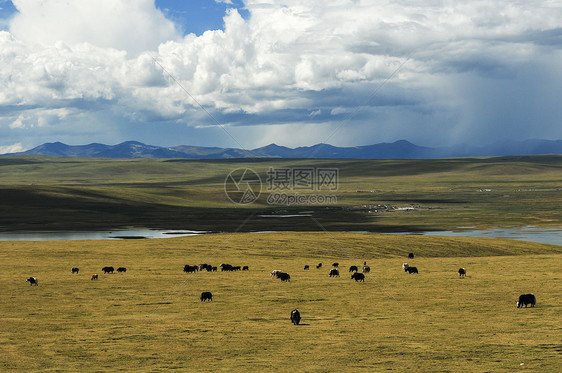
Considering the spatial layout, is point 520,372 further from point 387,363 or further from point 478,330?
point 478,330

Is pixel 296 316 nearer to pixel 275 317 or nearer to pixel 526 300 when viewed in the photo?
pixel 275 317

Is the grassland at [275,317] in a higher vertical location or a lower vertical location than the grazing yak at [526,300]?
lower

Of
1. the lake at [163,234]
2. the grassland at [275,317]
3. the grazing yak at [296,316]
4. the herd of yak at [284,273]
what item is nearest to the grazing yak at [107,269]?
the herd of yak at [284,273]

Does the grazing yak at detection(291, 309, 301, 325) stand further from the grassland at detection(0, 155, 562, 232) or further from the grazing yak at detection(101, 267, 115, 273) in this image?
the grassland at detection(0, 155, 562, 232)

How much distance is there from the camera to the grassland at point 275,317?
2216 cm

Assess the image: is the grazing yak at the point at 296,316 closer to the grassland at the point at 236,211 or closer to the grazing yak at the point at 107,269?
the grazing yak at the point at 107,269

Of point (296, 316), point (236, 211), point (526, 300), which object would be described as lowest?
point (296, 316)

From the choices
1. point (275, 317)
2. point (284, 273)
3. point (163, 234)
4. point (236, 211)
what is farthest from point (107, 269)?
point (236, 211)

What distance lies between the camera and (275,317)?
102ft

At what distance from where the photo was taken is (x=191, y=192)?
185 m

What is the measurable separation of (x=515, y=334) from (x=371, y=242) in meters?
47.1

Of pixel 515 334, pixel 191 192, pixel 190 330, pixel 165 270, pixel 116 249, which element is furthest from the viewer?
pixel 191 192

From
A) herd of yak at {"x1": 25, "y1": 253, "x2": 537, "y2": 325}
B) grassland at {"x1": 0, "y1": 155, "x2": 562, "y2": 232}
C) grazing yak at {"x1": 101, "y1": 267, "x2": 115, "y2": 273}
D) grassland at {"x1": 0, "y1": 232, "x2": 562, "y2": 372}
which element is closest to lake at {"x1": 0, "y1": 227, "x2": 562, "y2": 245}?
grassland at {"x1": 0, "y1": 155, "x2": 562, "y2": 232}

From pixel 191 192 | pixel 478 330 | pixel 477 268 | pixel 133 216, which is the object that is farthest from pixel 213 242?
pixel 191 192
